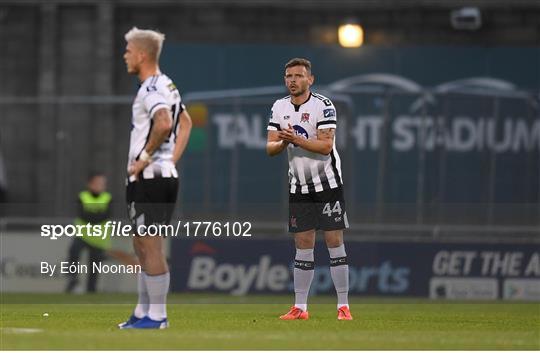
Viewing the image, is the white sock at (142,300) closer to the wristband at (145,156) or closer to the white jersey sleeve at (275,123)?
the wristband at (145,156)

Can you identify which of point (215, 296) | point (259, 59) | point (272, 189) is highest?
point (259, 59)

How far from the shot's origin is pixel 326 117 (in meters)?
13.0

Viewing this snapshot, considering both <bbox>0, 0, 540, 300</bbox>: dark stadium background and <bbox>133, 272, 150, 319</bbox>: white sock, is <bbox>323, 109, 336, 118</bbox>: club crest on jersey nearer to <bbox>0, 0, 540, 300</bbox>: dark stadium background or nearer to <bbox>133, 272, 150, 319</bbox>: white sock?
<bbox>133, 272, 150, 319</bbox>: white sock

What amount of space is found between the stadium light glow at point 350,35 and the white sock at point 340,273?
1607 cm

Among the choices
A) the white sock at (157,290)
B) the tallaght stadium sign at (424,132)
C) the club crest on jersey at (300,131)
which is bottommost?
the white sock at (157,290)

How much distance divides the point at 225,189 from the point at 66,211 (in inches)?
98.3

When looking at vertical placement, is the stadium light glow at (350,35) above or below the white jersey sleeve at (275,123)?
above

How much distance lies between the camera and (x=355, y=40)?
29.2m

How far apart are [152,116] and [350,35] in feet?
60.2

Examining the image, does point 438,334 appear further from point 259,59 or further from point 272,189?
point 259,59

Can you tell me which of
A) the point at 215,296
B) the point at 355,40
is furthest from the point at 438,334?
the point at 355,40

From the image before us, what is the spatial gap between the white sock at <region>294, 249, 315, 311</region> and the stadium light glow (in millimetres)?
16053

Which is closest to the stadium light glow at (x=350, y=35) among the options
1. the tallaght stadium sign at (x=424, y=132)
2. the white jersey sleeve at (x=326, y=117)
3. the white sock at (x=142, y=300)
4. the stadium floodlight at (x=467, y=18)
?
the stadium floodlight at (x=467, y=18)

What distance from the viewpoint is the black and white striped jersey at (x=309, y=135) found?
1303cm
